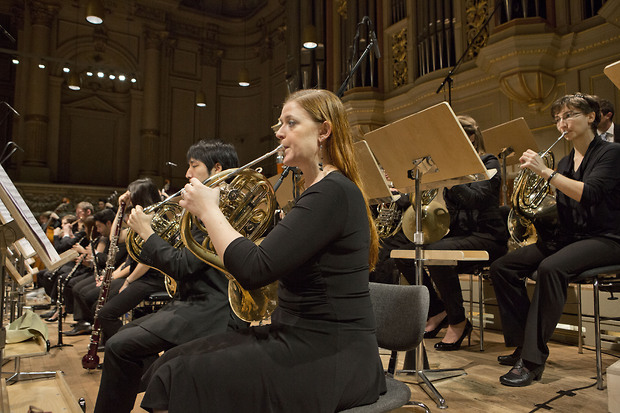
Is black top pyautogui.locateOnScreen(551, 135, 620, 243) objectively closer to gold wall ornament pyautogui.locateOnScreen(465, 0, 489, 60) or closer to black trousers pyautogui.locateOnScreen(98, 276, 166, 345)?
black trousers pyautogui.locateOnScreen(98, 276, 166, 345)

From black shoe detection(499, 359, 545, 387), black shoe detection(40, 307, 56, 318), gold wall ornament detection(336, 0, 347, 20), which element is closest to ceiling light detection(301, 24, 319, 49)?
gold wall ornament detection(336, 0, 347, 20)

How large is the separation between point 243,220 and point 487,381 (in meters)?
1.61

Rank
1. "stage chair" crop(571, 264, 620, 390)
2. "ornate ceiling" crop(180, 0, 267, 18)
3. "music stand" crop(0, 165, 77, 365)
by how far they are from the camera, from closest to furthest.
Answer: "music stand" crop(0, 165, 77, 365), "stage chair" crop(571, 264, 620, 390), "ornate ceiling" crop(180, 0, 267, 18)

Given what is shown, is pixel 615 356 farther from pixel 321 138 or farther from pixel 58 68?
pixel 58 68

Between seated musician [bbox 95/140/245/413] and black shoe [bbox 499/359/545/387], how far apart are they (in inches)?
52.9

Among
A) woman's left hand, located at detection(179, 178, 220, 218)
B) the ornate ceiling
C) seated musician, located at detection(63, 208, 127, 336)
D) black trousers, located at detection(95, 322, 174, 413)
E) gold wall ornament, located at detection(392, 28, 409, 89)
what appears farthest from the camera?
the ornate ceiling

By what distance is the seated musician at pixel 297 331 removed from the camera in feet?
3.48

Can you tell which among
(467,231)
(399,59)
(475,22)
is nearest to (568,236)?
(467,231)

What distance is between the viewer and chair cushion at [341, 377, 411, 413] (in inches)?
45.1

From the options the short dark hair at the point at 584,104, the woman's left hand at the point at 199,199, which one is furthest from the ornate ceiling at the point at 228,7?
the woman's left hand at the point at 199,199

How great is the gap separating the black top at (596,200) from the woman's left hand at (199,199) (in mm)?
1923

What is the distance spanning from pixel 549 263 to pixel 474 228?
2.69 ft

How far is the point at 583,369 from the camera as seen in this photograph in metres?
2.65

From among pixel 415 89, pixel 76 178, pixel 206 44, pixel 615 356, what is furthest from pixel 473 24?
pixel 76 178
